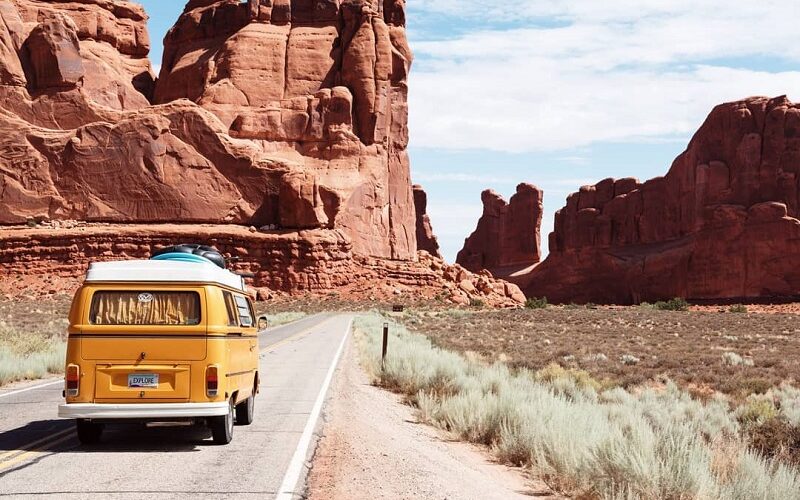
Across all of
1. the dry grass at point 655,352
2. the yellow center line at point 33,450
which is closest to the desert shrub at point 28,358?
the yellow center line at point 33,450

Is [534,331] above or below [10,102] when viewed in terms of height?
below

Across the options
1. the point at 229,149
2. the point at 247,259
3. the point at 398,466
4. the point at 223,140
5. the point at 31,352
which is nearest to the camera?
the point at 398,466

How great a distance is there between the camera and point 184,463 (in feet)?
29.6

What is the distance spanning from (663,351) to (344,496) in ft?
76.3

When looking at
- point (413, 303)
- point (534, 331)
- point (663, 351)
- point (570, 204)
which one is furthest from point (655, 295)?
point (663, 351)

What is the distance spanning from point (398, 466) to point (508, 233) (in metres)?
135

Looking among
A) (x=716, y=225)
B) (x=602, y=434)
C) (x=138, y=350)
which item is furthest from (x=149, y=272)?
(x=716, y=225)

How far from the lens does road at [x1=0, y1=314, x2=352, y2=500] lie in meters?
7.63

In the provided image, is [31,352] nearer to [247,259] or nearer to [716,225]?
[247,259]

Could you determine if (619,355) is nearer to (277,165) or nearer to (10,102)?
(277,165)

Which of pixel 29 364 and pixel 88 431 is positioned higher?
pixel 88 431

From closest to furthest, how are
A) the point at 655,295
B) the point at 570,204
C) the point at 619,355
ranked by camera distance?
the point at 619,355, the point at 655,295, the point at 570,204

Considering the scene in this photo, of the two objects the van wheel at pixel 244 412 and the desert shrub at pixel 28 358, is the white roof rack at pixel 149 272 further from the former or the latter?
the desert shrub at pixel 28 358

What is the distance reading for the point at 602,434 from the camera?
9500 millimetres
